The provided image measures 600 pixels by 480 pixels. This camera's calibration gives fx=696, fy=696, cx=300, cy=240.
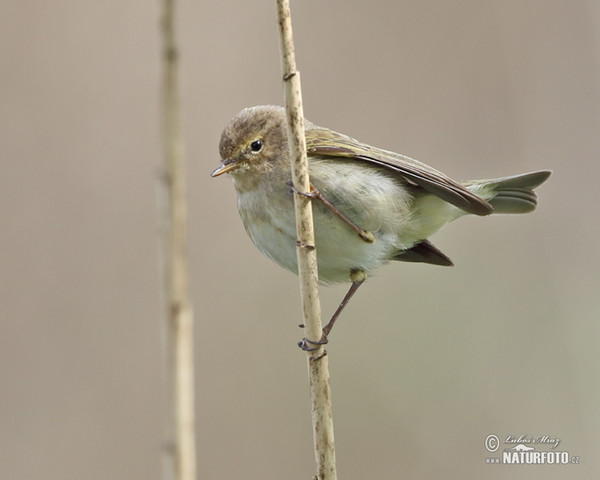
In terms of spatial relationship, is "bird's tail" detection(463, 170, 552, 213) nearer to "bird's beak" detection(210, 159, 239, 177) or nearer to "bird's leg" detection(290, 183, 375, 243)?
"bird's leg" detection(290, 183, 375, 243)

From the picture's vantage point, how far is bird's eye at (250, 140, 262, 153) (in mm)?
3012

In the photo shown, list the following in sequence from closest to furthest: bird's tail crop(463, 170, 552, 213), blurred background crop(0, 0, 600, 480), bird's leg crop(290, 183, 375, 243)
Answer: bird's leg crop(290, 183, 375, 243)
bird's tail crop(463, 170, 552, 213)
blurred background crop(0, 0, 600, 480)

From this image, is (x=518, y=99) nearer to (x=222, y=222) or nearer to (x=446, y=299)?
(x=446, y=299)

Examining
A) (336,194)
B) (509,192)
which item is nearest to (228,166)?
(336,194)

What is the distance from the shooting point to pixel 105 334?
420 centimetres

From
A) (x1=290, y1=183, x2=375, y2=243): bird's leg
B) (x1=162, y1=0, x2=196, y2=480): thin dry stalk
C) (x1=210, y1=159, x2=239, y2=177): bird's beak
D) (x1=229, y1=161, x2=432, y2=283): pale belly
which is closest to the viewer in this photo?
(x1=162, y1=0, x2=196, y2=480): thin dry stalk

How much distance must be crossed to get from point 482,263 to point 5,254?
298cm

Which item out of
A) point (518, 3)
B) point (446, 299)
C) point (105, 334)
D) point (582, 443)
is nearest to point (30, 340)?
point (105, 334)

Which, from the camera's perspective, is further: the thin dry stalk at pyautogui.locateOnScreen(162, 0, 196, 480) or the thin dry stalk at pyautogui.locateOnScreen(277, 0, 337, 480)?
the thin dry stalk at pyautogui.locateOnScreen(277, 0, 337, 480)

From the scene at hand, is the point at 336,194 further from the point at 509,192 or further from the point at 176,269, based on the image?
the point at 176,269

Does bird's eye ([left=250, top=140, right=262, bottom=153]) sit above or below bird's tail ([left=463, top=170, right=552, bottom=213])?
above

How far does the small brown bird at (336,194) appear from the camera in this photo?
2859 millimetres

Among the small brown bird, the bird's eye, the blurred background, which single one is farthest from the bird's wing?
the blurred background

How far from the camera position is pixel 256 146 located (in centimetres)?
302
